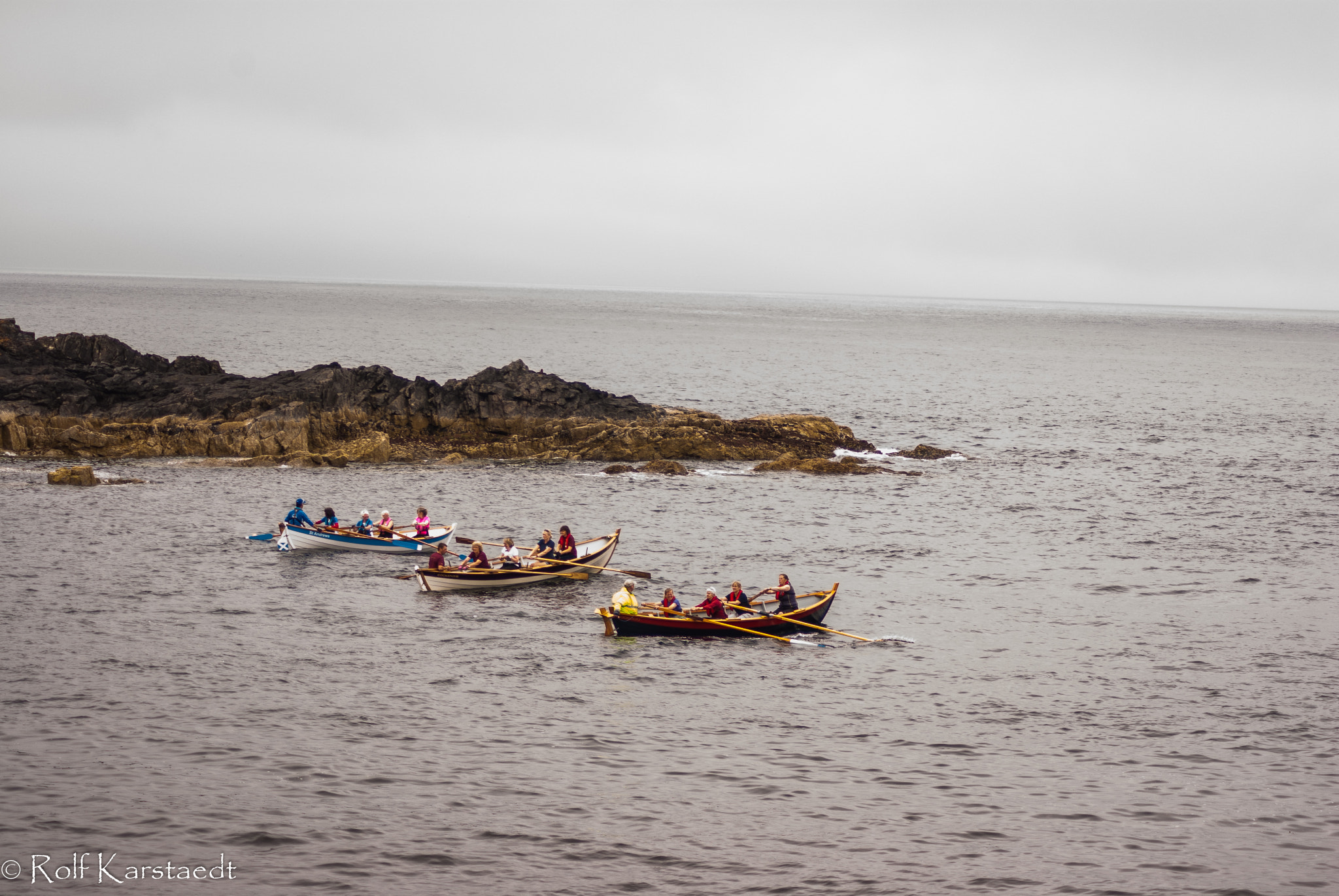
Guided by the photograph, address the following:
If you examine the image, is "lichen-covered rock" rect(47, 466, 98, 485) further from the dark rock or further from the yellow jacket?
the dark rock

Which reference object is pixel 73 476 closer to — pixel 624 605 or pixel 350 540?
pixel 350 540

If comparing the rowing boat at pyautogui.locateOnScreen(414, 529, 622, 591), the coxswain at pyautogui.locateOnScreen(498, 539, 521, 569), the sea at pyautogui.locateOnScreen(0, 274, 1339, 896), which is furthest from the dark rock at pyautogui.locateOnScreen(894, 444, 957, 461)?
the coxswain at pyautogui.locateOnScreen(498, 539, 521, 569)

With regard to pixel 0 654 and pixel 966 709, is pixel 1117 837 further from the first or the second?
pixel 0 654

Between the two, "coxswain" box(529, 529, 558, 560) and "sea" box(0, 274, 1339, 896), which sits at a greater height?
"coxswain" box(529, 529, 558, 560)

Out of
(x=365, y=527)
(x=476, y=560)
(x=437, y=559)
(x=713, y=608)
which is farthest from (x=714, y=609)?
(x=365, y=527)

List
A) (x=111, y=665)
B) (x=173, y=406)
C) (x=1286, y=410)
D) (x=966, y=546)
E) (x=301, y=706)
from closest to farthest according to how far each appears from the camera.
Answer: (x=301, y=706) → (x=111, y=665) → (x=966, y=546) → (x=173, y=406) → (x=1286, y=410)

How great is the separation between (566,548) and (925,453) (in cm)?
3073

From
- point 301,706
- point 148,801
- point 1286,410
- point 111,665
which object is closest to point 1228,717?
point 301,706

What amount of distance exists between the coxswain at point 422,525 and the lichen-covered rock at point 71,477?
1713 cm

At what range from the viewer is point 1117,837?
1786cm

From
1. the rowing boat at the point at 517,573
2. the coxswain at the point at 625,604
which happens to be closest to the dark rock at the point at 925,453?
the rowing boat at the point at 517,573

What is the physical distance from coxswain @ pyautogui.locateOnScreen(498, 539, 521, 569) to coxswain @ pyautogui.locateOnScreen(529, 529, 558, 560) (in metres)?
0.68

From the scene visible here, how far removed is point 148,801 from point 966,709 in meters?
16.7

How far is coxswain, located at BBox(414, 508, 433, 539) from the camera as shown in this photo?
35906mm
